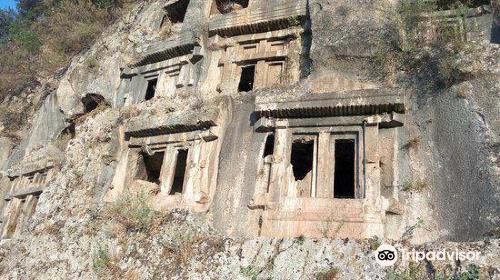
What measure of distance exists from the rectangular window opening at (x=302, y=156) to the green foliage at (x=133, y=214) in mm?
3077

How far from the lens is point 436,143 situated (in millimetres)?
7406

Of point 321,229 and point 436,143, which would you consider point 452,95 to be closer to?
point 436,143

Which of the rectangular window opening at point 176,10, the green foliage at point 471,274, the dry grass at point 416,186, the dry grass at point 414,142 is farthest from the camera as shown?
the rectangular window opening at point 176,10

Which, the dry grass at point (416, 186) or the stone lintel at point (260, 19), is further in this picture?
the stone lintel at point (260, 19)

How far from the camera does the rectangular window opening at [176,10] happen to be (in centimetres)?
1390

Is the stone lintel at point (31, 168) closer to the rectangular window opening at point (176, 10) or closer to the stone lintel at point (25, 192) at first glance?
the stone lintel at point (25, 192)

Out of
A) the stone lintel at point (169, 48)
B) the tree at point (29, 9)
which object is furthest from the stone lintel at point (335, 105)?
the tree at point (29, 9)

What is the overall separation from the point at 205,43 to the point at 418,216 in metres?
7.14

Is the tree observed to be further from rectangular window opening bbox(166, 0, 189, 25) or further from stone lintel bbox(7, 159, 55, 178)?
stone lintel bbox(7, 159, 55, 178)

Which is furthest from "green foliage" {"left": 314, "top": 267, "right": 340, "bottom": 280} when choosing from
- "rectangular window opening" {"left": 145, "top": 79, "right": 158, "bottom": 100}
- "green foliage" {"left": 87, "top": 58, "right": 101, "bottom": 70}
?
"green foliage" {"left": 87, "top": 58, "right": 101, "bottom": 70}

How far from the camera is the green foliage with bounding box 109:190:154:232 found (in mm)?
7611

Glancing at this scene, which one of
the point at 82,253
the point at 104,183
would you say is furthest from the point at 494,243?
the point at 104,183

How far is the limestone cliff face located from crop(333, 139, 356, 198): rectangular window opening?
1.80 feet

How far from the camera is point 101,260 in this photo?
7.35 m
